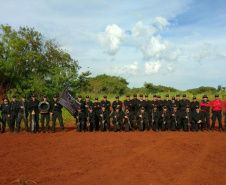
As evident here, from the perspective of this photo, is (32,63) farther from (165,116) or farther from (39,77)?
(165,116)

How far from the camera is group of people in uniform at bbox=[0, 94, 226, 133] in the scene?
13812 mm

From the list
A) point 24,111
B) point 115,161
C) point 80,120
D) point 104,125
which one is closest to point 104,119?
point 104,125

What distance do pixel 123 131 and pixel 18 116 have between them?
5999 millimetres

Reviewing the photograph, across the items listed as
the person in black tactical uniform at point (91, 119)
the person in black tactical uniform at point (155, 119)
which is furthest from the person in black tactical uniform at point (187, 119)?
the person in black tactical uniform at point (91, 119)

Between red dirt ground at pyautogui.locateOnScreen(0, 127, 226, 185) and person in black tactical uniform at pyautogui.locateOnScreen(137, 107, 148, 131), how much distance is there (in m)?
2.50

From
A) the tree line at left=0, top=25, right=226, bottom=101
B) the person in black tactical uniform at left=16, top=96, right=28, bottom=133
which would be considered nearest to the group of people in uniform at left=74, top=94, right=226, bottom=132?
the person in black tactical uniform at left=16, top=96, right=28, bottom=133

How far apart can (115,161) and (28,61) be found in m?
21.5

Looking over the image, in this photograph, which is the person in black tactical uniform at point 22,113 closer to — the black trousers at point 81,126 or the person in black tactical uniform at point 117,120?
the black trousers at point 81,126

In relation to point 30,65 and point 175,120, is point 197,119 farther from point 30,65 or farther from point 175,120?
point 30,65

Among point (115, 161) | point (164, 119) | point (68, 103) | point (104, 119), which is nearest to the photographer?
point (115, 161)

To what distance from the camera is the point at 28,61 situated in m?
26.4

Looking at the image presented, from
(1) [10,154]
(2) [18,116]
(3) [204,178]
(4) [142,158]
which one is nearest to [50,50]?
(2) [18,116]

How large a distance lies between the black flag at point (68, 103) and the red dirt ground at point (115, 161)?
325 centimetres

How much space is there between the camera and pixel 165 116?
46.7 ft
